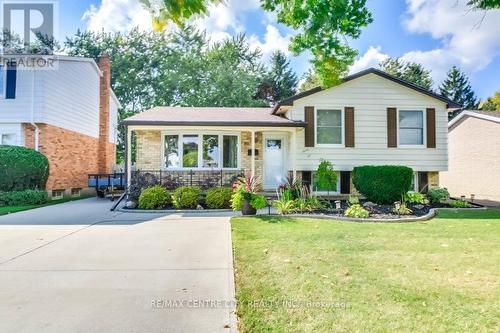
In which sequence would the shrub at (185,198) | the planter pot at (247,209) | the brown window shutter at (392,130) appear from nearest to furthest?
the planter pot at (247,209), the shrub at (185,198), the brown window shutter at (392,130)

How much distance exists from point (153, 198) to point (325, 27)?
7574 mm

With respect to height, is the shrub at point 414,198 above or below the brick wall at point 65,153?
below

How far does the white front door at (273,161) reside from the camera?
46.8 feet

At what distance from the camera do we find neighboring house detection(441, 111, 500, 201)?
1588 centimetres

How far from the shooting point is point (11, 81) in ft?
46.1

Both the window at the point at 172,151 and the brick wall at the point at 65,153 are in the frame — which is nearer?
the window at the point at 172,151

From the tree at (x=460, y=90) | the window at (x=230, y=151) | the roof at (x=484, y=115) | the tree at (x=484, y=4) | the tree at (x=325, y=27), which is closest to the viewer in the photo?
the tree at (x=484, y=4)

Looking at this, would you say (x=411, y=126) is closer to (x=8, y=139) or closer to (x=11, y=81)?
(x=11, y=81)

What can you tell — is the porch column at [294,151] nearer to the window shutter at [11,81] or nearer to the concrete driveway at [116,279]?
the concrete driveway at [116,279]

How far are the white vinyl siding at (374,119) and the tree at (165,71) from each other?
1529 cm

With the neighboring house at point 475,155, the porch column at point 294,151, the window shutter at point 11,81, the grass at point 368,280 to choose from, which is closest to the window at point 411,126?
the porch column at point 294,151

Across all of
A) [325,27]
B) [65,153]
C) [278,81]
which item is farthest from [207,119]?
[278,81]

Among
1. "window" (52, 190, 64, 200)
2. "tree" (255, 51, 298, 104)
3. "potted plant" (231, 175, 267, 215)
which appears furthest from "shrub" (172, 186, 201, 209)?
"tree" (255, 51, 298, 104)

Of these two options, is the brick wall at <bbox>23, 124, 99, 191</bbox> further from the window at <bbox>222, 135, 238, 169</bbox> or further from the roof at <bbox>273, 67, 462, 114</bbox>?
the roof at <bbox>273, 67, 462, 114</bbox>
